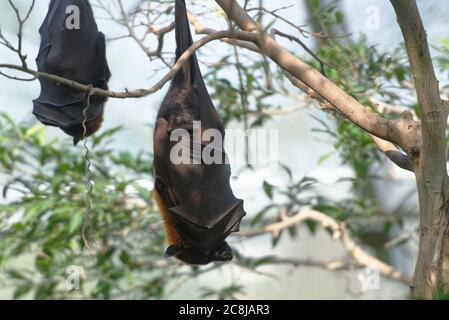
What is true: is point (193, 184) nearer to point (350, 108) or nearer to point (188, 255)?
point (188, 255)

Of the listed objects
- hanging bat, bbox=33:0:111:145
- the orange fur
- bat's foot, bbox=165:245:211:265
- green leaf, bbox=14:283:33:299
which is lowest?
green leaf, bbox=14:283:33:299

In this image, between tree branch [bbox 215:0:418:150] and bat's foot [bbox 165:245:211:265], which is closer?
tree branch [bbox 215:0:418:150]

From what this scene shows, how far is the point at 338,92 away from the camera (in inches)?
97.0

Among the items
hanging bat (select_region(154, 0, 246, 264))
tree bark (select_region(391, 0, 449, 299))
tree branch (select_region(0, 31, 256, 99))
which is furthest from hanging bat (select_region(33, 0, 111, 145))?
tree bark (select_region(391, 0, 449, 299))

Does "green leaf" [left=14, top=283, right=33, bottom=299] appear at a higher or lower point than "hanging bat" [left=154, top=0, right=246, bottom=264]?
lower

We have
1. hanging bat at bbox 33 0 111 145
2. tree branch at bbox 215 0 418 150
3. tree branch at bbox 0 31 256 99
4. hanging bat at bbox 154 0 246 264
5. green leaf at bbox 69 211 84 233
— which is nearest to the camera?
tree branch at bbox 0 31 256 99

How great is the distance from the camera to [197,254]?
3.43 m

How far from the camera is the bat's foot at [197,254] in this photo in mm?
3381

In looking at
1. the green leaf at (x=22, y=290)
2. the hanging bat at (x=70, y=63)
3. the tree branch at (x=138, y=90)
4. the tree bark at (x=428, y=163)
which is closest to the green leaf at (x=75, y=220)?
the hanging bat at (x=70, y=63)

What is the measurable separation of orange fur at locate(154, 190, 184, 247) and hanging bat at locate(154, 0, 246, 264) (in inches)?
2.3

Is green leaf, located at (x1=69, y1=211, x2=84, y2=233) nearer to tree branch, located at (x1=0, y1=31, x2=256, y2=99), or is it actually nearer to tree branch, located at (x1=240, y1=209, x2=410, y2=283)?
tree branch, located at (x1=240, y1=209, x2=410, y2=283)

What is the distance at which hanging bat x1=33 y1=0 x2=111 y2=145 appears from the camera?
11.6 feet

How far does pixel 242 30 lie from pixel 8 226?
303 cm
